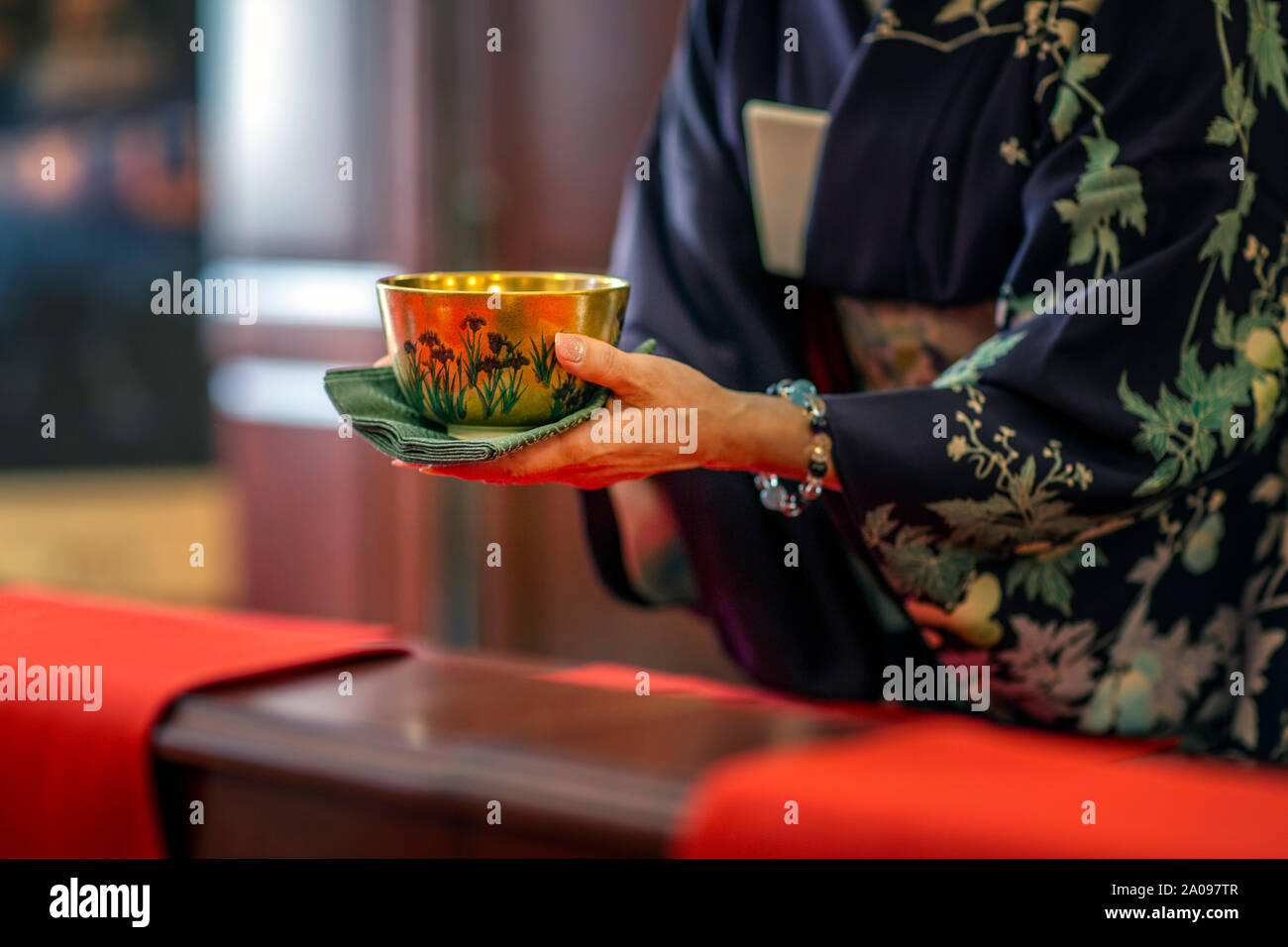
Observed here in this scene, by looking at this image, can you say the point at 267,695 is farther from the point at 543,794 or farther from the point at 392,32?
the point at 392,32

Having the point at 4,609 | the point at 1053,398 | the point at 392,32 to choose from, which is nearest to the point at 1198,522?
the point at 1053,398

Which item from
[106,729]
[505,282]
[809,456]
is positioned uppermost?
[505,282]

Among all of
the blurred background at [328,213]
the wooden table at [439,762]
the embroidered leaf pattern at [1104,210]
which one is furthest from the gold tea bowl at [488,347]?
the blurred background at [328,213]

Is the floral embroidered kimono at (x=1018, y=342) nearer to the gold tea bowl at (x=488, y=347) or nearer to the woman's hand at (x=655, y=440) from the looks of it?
the woman's hand at (x=655, y=440)

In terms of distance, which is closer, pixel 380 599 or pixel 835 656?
pixel 835 656

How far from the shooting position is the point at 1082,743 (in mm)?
983

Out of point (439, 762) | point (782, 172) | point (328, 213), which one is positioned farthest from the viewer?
point (328, 213)

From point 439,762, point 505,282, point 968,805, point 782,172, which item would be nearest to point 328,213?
point 782,172

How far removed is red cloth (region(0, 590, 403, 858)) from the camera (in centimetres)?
83

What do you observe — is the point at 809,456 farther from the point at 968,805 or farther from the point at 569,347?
the point at 968,805

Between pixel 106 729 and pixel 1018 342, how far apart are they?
2.09 feet

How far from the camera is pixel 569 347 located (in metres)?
0.81

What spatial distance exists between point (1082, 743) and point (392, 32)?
91.3 inches
